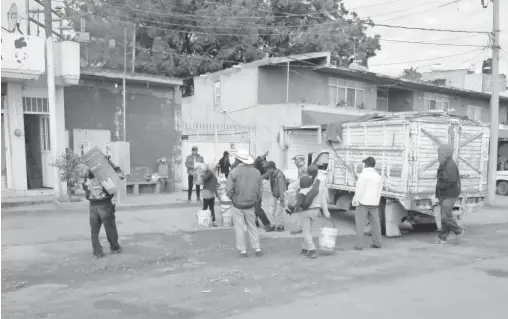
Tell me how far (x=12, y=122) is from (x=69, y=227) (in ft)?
14.5

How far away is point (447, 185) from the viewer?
792 cm

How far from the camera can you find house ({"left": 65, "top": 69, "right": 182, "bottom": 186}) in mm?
13250

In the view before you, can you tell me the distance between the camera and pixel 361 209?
7.77 meters

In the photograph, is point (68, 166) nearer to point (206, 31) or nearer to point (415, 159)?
point (415, 159)

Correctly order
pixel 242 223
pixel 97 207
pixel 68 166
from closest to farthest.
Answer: pixel 97 207 → pixel 242 223 → pixel 68 166

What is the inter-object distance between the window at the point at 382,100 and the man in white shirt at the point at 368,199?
18854 mm

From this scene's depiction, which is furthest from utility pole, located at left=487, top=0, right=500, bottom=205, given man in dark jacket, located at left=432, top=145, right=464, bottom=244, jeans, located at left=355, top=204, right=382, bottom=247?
jeans, located at left=355, top=204, right=382, bottom=247

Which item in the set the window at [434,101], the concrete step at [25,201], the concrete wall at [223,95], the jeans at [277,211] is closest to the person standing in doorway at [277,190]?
the jeans at [277,211]

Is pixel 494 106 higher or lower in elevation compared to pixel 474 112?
lower

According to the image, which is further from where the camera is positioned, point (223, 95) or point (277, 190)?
point (223, 95)

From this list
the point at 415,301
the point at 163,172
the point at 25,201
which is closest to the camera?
the point at 415,301

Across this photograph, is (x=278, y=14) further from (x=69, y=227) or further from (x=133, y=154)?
(x=69, y=227)

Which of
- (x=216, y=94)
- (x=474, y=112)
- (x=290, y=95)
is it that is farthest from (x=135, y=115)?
(x=474, y=112)

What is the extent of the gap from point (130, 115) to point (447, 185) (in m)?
9.99
